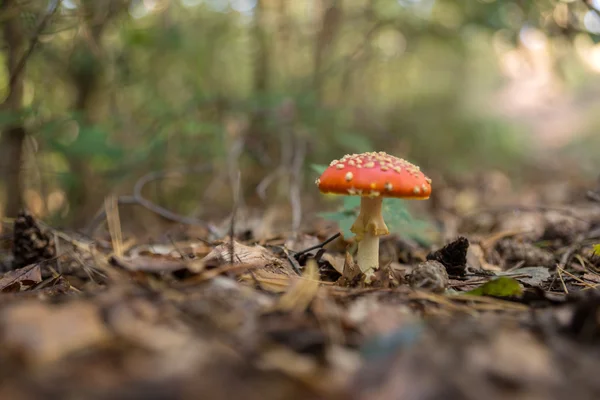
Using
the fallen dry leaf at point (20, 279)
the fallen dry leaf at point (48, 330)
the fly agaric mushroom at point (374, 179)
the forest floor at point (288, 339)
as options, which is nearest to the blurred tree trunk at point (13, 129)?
the fallen dry leaf at point (20, 279)

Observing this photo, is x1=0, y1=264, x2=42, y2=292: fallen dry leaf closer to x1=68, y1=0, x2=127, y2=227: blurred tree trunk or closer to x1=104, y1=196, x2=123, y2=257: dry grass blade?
x1=104, y1=196, x2=123, y2=257: dry grass blade

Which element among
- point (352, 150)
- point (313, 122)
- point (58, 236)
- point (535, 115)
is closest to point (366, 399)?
point (58, 236)

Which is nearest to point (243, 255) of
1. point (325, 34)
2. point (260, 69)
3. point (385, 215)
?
point (385, 215)

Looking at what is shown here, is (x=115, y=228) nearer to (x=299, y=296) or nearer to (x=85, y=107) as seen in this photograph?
(x=299, y=296)

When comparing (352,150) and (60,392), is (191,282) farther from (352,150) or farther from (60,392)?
(352,150)

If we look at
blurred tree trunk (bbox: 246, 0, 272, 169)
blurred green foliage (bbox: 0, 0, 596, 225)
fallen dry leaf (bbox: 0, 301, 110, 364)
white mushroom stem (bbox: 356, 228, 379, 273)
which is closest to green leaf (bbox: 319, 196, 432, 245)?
blurred green foliage (bbox: 0, 0, 596, 225)

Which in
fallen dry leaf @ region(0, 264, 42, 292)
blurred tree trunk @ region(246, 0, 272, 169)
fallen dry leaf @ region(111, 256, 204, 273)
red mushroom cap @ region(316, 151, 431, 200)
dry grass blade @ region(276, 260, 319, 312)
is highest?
blurred tree trunk @ region(246, 0, 272, 169)

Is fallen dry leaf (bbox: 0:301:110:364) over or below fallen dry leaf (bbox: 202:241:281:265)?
over
